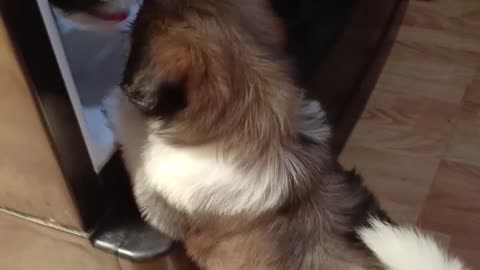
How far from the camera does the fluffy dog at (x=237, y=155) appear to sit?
875mm

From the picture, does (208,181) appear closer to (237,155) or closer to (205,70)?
(237,155)

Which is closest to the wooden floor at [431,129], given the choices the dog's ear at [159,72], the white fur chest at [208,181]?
the white fur chest at [208,181]

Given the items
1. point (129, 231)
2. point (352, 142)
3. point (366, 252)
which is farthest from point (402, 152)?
point (129, 231)

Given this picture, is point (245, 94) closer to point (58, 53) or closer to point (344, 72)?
point (58, 53)

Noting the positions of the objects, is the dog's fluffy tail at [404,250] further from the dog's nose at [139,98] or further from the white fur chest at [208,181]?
the dog's nose at [139,98]

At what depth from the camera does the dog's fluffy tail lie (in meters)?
0.94

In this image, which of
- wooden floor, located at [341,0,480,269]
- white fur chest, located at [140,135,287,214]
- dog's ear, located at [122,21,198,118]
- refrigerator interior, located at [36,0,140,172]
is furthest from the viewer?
wooden floor, located at [341,0,480,269]

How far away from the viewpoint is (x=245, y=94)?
903 millimetres

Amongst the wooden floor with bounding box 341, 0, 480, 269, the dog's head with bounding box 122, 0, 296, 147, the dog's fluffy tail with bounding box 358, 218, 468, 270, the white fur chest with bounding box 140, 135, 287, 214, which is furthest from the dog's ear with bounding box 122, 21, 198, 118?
the wooden floor with bounding box 341, 0, 480, 269

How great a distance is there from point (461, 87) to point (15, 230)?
1.03m

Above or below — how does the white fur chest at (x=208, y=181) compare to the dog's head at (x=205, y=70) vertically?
below

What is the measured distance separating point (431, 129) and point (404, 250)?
2.36 feet

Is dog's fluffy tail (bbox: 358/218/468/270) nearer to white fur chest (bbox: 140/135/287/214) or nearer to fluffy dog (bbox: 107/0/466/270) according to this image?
fluffy dog (bbox: 107/0/466/270)

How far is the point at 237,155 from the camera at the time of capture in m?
0.96
